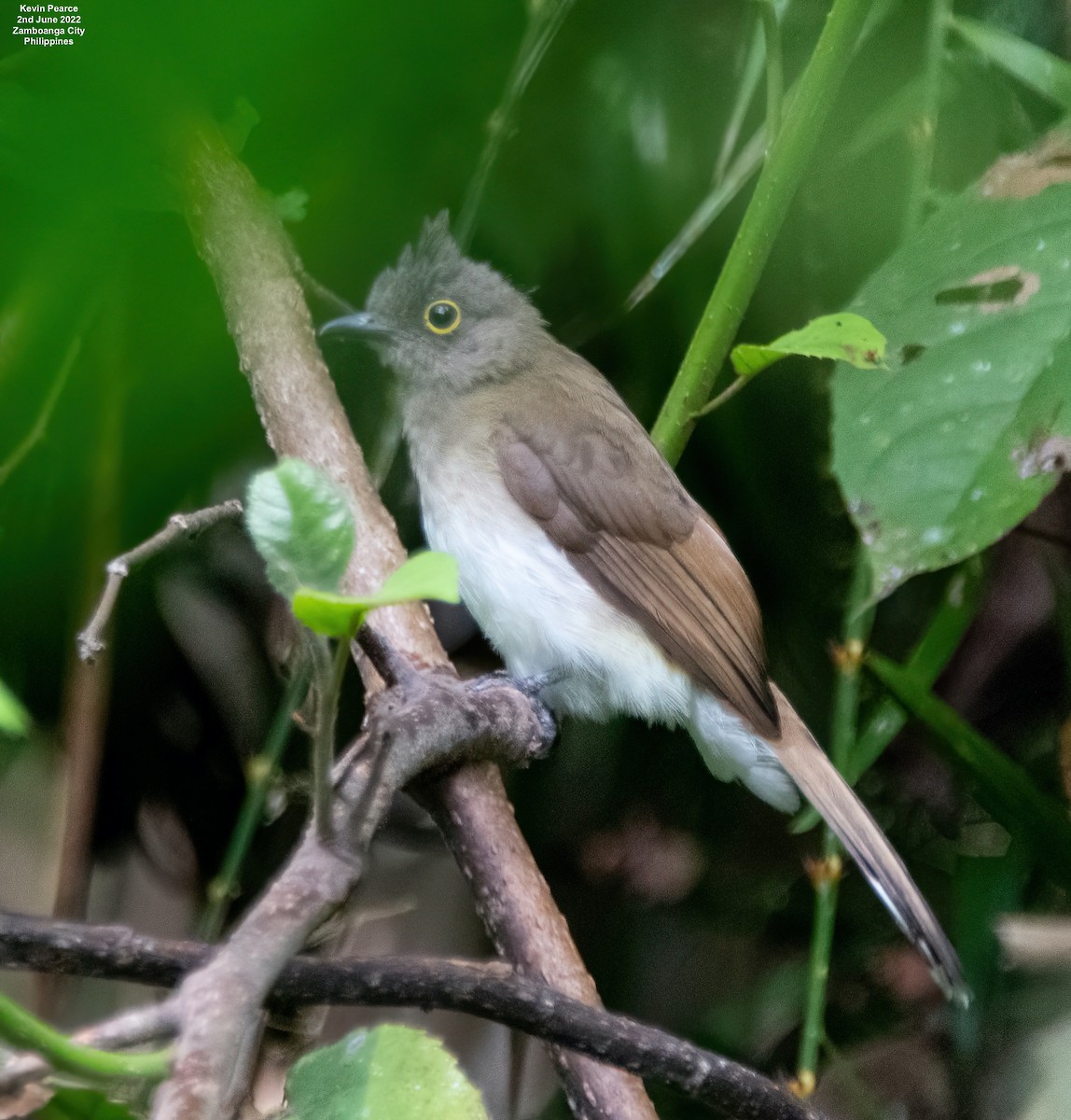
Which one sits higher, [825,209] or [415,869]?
[825,209]

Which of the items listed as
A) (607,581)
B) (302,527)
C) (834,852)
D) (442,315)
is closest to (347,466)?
(607,581)

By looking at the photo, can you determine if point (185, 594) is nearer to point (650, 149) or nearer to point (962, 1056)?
point (650, 149)

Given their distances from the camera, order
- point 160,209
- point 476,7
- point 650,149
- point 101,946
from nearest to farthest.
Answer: point 101,946 < point 160,209 < point 476,7 < point 650,149

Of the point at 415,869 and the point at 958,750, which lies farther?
the point at 415,869

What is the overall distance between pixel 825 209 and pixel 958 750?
3.49 ft

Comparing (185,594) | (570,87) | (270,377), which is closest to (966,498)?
(270,377)

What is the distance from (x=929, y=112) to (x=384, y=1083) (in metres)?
1.85

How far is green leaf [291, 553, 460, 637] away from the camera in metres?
0.64

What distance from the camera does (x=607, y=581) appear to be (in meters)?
2.14

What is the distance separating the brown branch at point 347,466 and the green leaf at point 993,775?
0.74m

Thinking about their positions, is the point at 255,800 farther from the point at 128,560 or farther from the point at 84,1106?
the point at 84,1106

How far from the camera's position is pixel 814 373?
8.18 feet

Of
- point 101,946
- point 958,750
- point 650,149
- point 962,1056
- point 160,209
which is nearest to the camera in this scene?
point 101,946

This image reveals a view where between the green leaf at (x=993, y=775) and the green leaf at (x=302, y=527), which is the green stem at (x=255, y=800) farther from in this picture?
the green leaf at (x=302, y=527)
